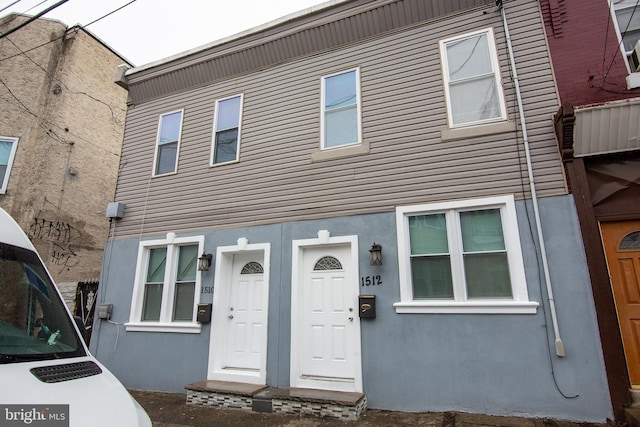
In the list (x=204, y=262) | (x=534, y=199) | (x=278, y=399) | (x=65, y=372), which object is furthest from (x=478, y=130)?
(x=65, y=372)

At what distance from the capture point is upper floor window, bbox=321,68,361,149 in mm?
6484

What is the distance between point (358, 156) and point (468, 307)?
294 cm

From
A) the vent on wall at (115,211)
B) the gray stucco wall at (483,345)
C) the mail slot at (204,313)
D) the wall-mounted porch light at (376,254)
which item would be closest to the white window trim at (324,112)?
the gray stucco wall at (483,345)

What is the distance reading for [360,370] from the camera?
531 centimetres

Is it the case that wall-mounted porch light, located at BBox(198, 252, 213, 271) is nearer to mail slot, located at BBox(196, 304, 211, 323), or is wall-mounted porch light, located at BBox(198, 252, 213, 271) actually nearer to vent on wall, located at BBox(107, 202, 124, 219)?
mail slot, located at BBox(196, 304, 211, 323)

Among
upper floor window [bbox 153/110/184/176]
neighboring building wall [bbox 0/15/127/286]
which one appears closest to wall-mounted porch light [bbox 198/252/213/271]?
upper floor window [bbox 153/110/184/176]

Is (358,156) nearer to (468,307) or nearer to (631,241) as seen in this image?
(468,307)

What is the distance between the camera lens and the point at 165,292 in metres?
7.07

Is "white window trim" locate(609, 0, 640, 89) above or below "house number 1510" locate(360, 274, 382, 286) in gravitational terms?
above

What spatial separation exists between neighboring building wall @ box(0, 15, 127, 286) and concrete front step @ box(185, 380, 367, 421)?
23.4 feet

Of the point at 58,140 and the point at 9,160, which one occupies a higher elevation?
the point at 58,140

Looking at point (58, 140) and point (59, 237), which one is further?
point (58, 140)

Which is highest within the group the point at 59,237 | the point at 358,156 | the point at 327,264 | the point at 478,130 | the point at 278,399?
the point at 478,130

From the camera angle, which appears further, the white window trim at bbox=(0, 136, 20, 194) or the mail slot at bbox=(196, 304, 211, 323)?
the white window trim at bbox=(0, 136, 20, 194)
